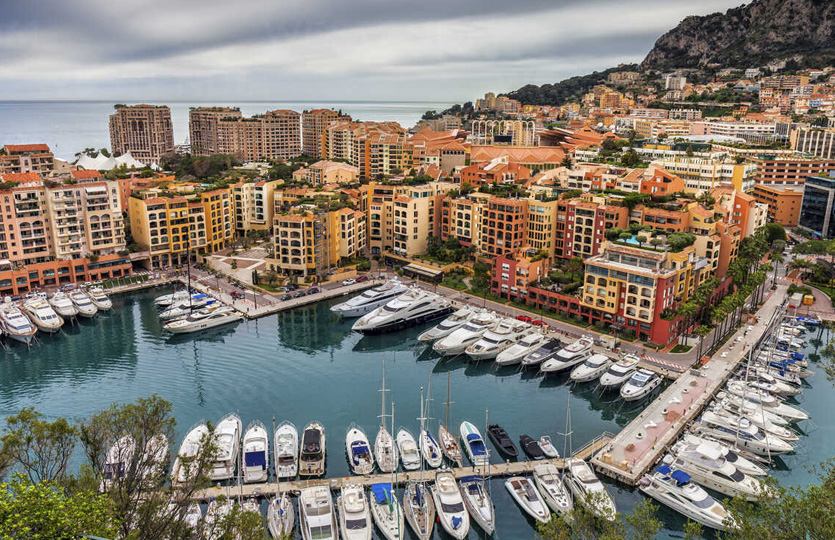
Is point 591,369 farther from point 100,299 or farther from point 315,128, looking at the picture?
point 315,128

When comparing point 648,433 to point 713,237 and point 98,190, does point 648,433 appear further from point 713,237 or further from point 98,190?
point 98,190

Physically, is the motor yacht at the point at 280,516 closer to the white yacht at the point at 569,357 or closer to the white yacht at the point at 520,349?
the white yacht at the point at 520,349

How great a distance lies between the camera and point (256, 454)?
98.9 feet

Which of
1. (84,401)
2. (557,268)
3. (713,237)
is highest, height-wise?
(713,237)

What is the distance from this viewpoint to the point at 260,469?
96.8 feet

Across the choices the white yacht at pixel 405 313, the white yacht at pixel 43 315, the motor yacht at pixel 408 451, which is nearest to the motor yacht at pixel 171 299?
the white yacht at pixel 43 315

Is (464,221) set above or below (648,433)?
above

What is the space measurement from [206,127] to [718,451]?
125 metres

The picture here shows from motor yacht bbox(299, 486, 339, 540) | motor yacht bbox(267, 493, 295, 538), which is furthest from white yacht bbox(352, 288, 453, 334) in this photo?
motor yacht bbox(267, 493, 295, 538)

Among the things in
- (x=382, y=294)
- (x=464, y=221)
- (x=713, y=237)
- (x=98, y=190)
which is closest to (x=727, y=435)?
(x=713, y=237)

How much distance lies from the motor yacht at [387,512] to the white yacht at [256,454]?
5.62 meters

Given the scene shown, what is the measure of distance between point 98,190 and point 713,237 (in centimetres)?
5726

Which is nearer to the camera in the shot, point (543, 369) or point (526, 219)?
point (543, 369)

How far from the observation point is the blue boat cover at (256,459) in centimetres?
2972
